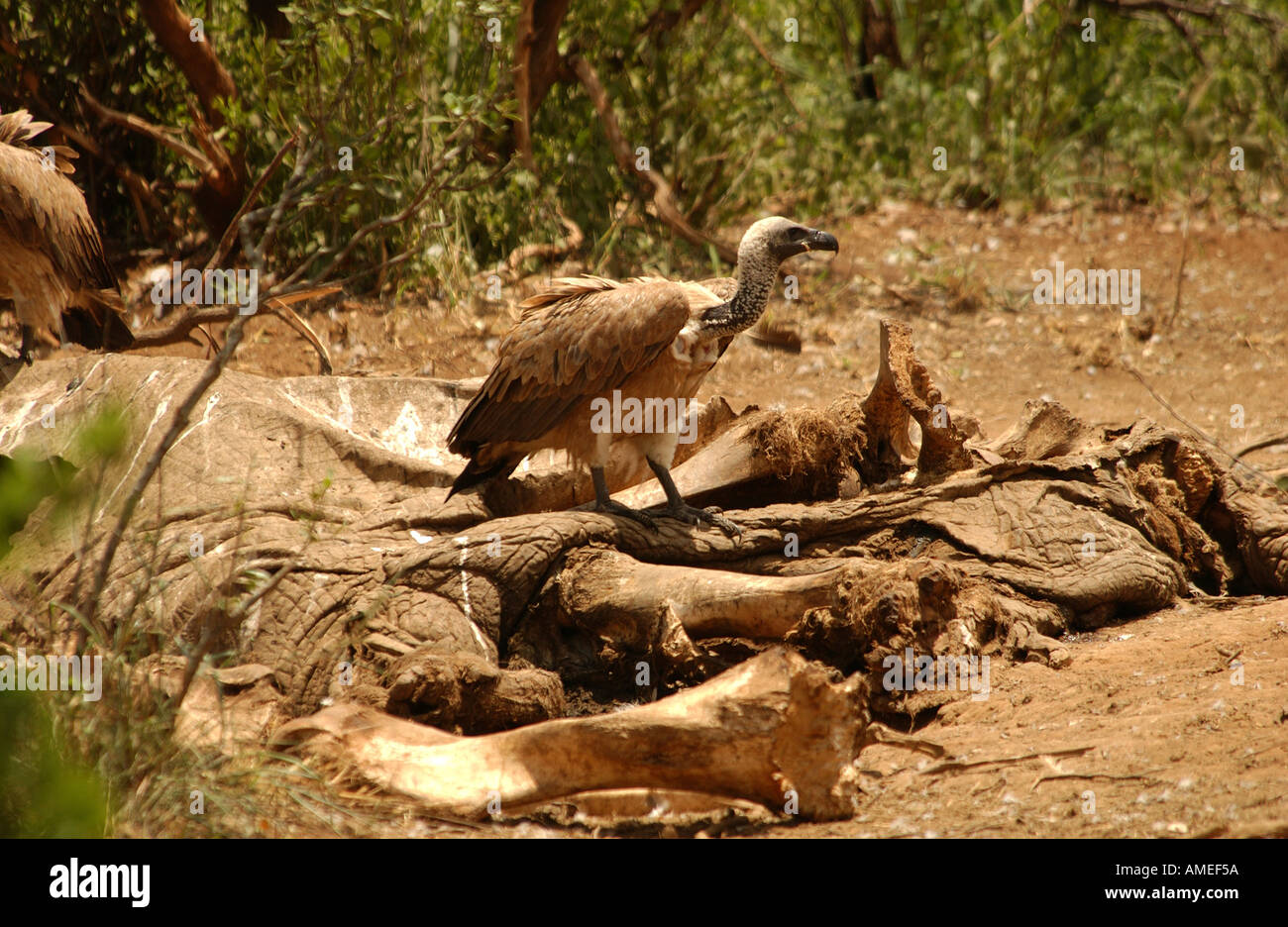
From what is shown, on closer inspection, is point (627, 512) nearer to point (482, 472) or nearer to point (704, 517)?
point (704, 517)

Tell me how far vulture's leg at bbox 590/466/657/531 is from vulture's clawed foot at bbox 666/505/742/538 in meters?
0.13

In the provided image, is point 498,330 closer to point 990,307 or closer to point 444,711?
point 990,307

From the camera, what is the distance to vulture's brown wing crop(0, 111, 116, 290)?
20.7ft

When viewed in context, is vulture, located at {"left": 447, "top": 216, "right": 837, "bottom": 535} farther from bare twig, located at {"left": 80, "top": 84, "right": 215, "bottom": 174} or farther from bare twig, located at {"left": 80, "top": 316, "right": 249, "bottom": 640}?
bare twig, located at {"left": 80, "top": 84, "right": 215, "bottom": 174}

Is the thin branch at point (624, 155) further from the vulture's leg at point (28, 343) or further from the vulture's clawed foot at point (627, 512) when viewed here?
the vulture's leg at point (28, 343)

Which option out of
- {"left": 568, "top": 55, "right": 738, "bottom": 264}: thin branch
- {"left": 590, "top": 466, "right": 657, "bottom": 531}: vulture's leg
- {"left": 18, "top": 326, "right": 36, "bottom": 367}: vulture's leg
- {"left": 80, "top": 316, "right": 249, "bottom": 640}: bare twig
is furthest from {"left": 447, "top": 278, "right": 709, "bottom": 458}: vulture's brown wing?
{"left": 568, "top": 55, "right": 738, "bottom": 264}: thin branch

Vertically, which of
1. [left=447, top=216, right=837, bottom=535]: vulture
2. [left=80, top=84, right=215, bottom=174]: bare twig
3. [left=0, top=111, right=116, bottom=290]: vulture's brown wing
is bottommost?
[left=447, top=216, right=837, bottom=535]: vulture

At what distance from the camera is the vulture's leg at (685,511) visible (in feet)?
15.2

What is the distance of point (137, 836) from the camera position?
268 centimetres

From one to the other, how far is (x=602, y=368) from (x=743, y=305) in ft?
2.20

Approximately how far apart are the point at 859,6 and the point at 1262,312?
4505mm

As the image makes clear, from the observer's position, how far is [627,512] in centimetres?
475

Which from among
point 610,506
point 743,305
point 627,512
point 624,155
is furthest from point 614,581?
point 624,155

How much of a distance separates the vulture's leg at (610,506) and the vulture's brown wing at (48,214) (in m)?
3.45
